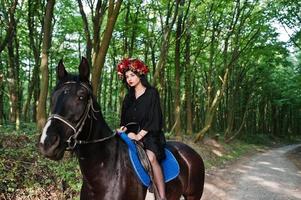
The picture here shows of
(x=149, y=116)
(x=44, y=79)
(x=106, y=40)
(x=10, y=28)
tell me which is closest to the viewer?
(x=149, y=116)

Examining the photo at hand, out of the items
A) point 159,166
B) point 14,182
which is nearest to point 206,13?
point 14,182

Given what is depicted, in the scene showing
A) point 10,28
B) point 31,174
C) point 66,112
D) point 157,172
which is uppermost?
point 10,28

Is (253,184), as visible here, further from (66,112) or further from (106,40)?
(66,112)

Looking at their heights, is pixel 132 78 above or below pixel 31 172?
above

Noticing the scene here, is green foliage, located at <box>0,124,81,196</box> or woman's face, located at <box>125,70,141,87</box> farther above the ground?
woman's face, located at <box>125,70,141,87</box>

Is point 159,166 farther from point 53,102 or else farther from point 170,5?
point 170,5

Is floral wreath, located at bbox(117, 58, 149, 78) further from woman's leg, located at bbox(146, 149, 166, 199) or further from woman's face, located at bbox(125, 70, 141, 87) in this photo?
woman's leg, located at bbox(146, 149, 166, 199)

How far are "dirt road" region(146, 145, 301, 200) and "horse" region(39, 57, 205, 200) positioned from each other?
4.12m

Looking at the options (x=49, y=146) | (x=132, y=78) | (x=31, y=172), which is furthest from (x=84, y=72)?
(x=31, y=172)

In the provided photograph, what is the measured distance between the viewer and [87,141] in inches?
161

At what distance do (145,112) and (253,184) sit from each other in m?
9.53

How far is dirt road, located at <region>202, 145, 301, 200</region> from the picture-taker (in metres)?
11.1

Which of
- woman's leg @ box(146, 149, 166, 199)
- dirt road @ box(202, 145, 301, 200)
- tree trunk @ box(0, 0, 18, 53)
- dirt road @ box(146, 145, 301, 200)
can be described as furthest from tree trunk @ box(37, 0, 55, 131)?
woman's leg @ box(146, 149, 166, 199)

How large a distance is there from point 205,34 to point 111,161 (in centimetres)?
2072
